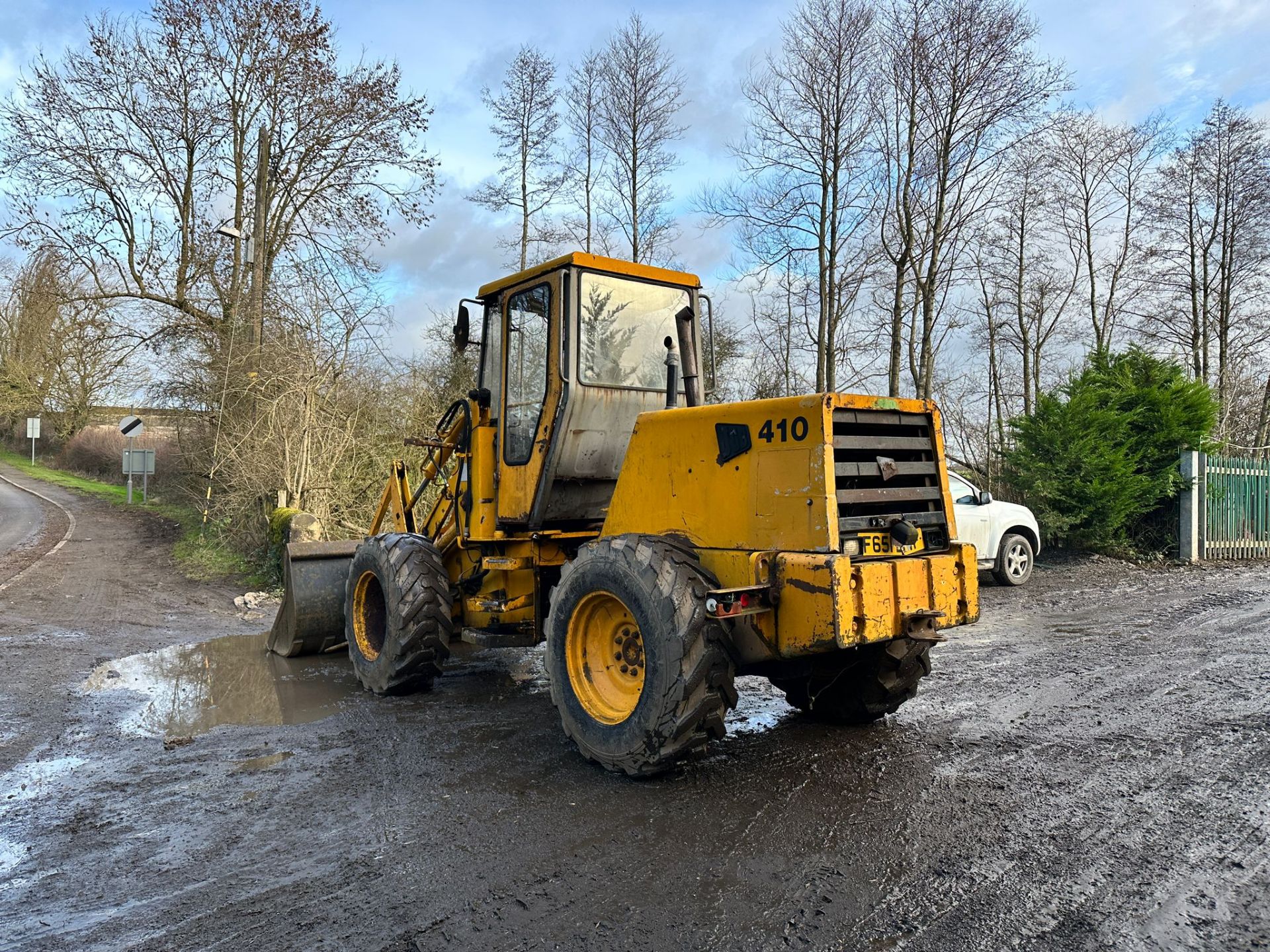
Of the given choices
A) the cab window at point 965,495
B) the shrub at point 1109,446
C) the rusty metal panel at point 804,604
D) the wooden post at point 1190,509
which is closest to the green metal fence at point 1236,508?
the wooden post at point 1190,509

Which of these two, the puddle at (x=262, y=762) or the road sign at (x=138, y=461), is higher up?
the road sign at (x=138, y=461)

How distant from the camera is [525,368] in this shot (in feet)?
19.8

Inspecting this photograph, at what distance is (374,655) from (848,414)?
4.23 m

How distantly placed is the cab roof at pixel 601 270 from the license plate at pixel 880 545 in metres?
2.29

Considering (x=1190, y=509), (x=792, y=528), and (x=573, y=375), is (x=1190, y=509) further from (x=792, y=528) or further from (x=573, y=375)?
(x=792, y=528)

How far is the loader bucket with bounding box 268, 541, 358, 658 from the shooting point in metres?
7.78

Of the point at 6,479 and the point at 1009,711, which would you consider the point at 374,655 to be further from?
the point at 6,479

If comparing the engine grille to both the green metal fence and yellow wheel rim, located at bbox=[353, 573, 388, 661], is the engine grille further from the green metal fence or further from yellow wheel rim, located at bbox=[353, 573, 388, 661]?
the green metal fence

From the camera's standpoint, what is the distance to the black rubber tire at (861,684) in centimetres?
499

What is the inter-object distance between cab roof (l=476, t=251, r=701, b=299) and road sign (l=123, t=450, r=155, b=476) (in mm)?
20349

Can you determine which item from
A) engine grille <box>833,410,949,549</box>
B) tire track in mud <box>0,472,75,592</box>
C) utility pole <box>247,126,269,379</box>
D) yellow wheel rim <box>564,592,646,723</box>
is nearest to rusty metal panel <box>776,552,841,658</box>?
engine grille <box>833,410,949,549</box>

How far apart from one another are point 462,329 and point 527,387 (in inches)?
25.7

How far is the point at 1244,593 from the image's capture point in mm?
11602

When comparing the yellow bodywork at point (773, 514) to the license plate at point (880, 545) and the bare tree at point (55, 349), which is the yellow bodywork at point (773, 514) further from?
the bare tree at point (55, 349)
